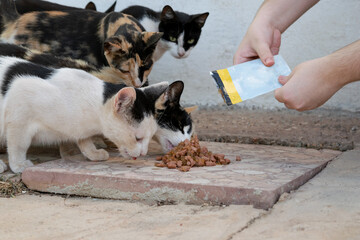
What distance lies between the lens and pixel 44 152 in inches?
129

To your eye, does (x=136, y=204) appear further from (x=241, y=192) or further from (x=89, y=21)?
(x=89, y=21)

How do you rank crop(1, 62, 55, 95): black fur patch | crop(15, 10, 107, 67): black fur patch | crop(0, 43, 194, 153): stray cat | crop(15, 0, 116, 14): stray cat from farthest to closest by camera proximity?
crop(15, 0, 116, 14): stray cat < crop(15, 10, 107, 67): black fur patch < crop(0, 43, 194, 153): stray cat < crop(1, 62, 55, 95): black fur patch

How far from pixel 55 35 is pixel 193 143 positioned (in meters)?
1.49

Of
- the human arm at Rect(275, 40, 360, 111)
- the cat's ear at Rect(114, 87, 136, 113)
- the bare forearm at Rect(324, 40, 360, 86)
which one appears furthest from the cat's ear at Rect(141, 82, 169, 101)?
the bare forearm at Rect(324, 40, 360, 86)

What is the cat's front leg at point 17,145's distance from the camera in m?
2.63

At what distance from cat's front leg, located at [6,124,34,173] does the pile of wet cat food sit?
0.73m

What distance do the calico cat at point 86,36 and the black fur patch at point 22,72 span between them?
63 centimetres

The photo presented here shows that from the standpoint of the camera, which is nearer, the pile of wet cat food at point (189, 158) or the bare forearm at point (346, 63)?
the bare forearm at point (346, 63)

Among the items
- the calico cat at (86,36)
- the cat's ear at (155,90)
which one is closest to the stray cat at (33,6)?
the calico cat at (86,36)

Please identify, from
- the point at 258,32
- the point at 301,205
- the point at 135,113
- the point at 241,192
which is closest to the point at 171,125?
the point at 135,113

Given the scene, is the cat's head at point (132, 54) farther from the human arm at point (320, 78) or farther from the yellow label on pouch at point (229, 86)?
the human arm at point (320, 78)

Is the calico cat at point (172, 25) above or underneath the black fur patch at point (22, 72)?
above

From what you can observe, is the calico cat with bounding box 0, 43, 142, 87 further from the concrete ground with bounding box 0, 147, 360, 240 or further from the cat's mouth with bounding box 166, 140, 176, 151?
the concrete ground with bounding box 0, 147, 360, 240

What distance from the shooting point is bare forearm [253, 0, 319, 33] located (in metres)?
2.79
